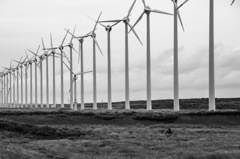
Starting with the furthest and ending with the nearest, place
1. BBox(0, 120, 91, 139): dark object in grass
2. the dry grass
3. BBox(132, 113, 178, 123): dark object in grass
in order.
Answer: BBox(132, 113, 178, 123): dark object in grass, BBox(0, 120, 91, 139): dark object in grass, the dry grass

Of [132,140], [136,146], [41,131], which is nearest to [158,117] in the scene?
[41,131]

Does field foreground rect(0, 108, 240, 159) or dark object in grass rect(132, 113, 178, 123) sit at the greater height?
dark object in grass rect(132, 113, 178, 123)

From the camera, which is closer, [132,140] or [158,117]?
[132,140]

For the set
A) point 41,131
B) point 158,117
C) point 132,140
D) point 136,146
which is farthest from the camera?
point 158,117

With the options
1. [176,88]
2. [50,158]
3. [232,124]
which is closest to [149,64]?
[176,88]

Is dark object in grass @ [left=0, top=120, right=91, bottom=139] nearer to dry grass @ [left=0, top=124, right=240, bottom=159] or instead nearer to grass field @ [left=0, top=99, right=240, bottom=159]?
grass field @ [left=0, top=99, right=240, bottom=159]

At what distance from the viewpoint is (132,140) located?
46531mm

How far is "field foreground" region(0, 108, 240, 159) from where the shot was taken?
36531 millimetres

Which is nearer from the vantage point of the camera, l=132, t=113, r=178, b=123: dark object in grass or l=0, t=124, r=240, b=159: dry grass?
l=0, t=124, r=240, b=159: dry grass

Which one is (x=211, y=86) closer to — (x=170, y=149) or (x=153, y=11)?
(x=153, y=11)

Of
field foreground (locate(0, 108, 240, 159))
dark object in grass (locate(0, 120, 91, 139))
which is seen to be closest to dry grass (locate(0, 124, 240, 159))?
field foreground (locate(0, 108, 240, 159))

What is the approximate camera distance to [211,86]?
242 ft

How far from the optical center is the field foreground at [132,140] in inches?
1438

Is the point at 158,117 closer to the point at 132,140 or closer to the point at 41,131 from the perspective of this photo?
the point at 41,131
